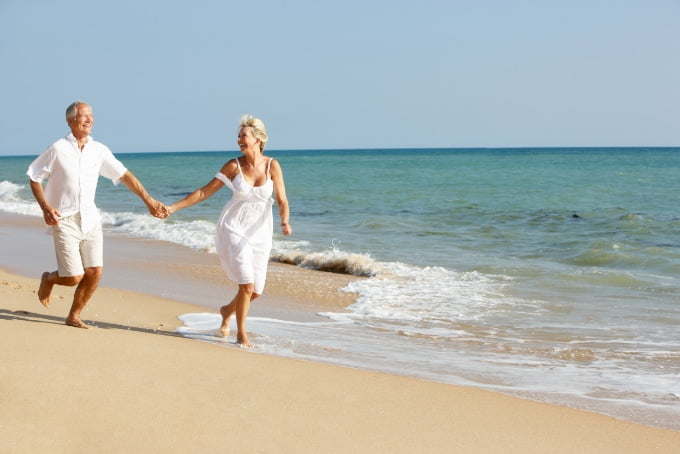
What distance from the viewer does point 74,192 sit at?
19.2 feet

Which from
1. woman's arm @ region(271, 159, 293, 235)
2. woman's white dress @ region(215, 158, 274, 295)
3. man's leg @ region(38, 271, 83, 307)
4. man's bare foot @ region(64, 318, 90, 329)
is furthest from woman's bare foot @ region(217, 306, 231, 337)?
man's leg @ region(38, 271, 83, 307)

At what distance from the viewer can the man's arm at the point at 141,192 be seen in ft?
20.4

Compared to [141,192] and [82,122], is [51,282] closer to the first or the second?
[141,192]

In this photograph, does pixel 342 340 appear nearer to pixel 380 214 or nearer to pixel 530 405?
pixel 530 405

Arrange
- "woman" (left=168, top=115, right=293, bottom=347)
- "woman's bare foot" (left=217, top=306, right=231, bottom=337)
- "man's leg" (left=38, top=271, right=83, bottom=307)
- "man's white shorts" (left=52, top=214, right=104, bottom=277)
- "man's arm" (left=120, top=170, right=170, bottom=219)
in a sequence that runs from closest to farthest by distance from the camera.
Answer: "man's white shorts" (left=52, top=214, right=104, bottom=277) → "man's leg" (left=38, top=271, right=83, bottom=307) → "man's arm" (left=120, top=170, right=170, bottom=219) → "woman" (left=168, top=115, right=293, bottom=347) → "woman's bare foot" (left=217, top=306, right=231, bottom=337)

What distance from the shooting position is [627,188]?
34.1 metres

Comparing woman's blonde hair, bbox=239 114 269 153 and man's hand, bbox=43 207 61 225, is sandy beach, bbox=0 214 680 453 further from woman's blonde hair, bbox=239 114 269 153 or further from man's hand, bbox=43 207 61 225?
woman's blonde hair, bbox=239 114 269 153

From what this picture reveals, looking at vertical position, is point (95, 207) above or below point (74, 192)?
below

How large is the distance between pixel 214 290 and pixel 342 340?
3138mm

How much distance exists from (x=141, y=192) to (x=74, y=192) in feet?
2.02

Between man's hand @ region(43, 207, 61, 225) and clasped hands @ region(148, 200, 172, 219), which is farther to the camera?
clasped hands @ region(148, 200, 172, 219)

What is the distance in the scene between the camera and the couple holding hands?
19.1 ft

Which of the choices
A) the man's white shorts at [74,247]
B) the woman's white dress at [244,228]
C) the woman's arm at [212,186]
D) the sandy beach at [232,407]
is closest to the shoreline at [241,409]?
the sandy beach at [232,407]

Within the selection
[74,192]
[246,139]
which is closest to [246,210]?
[246,139]
